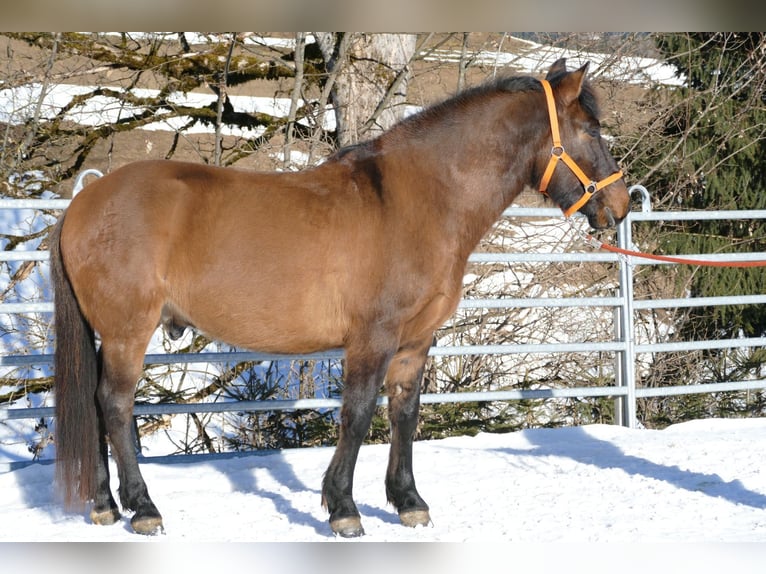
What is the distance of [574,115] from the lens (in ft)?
13.3

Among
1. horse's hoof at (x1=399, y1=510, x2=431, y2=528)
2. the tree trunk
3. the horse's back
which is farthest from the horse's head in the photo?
the tree trunk

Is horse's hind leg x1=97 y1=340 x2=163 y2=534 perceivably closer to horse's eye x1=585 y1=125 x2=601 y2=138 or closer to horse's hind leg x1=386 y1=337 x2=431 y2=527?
horse's hind leg x1=386 y1=337 x2=431 y2=527

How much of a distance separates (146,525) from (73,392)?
2.46 ft

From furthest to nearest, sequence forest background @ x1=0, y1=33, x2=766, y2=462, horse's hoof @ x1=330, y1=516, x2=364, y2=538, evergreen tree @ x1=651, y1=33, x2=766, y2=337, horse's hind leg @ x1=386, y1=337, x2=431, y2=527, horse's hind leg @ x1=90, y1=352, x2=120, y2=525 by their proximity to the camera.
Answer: evergreen tree @ x1=651, y1=33, x2=766, y2=337 → forest background @ x1=0, y1=33, x2=766, y2=462 → horse's hind leg @ x1=386, y1=337, x2=431, y2=527 → horse's hind leg @ x1=90, y1=352, x2=120, y2=525 → horse's hoof @ x1=330, y1=516, x2=364, y2=538

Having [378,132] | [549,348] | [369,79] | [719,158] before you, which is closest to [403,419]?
[549,348]

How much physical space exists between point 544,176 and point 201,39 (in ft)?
18.5

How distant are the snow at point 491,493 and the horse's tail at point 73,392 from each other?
24 centimetres

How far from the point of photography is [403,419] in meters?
4.20

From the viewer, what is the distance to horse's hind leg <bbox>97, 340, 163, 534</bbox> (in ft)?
12.8

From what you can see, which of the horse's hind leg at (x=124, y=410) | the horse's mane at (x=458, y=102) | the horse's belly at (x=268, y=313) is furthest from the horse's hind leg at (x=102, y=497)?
the horse's mane at (x=458, y=102)

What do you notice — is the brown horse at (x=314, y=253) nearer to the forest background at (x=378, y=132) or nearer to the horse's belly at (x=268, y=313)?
the horse's belly at (x=268, y=313)

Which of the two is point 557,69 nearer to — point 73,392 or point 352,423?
point 352,423

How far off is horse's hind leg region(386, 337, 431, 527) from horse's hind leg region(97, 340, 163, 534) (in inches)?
45.5

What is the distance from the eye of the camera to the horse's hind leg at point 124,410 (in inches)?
154
